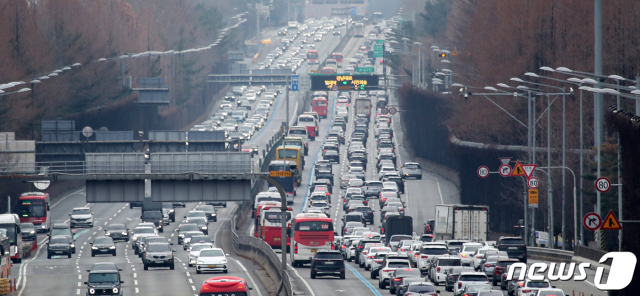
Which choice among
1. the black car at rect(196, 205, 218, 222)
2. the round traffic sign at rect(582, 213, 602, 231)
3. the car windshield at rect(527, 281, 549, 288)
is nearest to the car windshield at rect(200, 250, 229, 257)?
the car windshield at rect(527, 281, 549, 288)

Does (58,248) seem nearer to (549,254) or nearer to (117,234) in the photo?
(117,234)

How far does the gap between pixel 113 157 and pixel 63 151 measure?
25.3m

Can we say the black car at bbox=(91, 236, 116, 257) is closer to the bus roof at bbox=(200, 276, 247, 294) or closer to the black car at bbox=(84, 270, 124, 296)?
the black car at bbox=(84, 270, 124, 296)

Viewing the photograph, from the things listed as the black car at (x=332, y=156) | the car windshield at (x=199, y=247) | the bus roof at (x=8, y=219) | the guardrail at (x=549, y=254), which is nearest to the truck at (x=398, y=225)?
the guardrail at (x=549, y=254)

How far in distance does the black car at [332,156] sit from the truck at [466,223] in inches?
2080

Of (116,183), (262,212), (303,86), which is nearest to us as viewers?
(116,183)

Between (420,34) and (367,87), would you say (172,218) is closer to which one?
(367,87)

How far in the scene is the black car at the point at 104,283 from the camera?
41.7 metres

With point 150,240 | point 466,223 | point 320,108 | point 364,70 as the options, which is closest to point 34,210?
point 150,240

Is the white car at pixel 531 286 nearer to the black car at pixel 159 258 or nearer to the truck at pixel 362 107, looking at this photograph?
the black car at pixel 159 258

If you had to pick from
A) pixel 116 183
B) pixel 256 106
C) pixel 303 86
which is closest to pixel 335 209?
pixel 116 183

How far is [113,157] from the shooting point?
57375mm

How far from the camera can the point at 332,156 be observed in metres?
116

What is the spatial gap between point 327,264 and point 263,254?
30.8 feet
